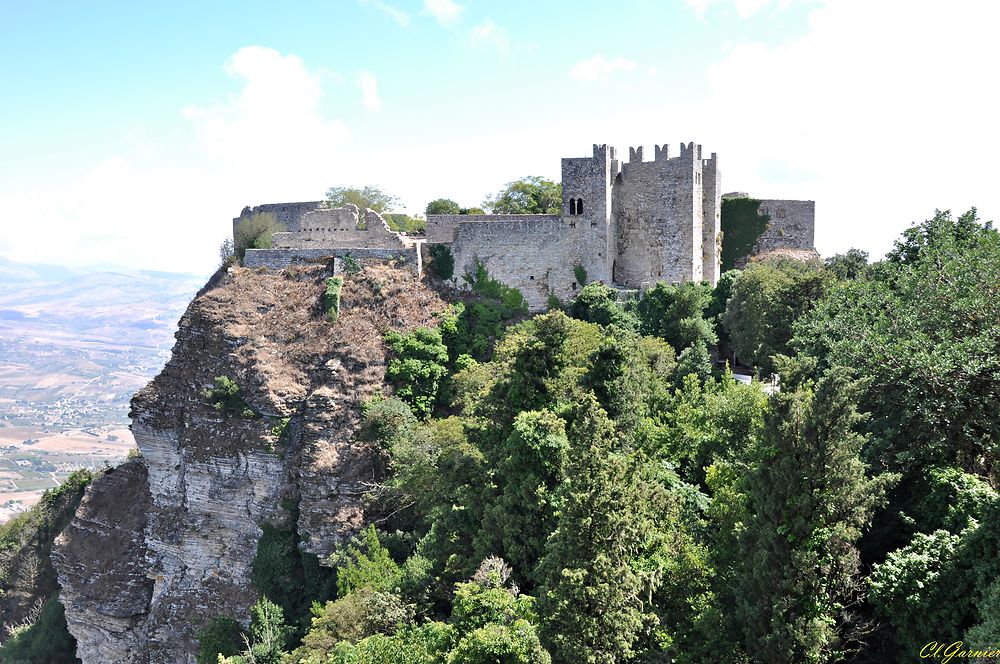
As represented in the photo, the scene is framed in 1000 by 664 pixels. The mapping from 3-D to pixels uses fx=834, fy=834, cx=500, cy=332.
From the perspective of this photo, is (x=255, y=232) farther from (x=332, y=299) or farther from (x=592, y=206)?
(x=592, y=206)

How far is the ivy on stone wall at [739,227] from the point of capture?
48.4 meters

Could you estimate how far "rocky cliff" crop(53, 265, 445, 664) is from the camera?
129 ft

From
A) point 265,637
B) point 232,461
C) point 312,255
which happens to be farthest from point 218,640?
point 312,255

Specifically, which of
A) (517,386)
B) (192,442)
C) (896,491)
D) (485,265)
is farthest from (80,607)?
(896,491)

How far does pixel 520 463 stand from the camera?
2384 cm

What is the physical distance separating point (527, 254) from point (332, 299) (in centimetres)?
1056

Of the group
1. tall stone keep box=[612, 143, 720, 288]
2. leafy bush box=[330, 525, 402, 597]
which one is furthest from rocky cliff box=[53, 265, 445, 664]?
tall stone keep box=[612, 143, 720, 288]

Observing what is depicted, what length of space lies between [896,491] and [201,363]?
1379 inches

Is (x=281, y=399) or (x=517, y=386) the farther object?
(x=281, y=399)

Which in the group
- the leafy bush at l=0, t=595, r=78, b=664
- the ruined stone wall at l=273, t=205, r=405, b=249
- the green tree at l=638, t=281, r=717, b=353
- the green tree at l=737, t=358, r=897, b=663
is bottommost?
the leafy bush at l=0, t=595, r=78, b=664

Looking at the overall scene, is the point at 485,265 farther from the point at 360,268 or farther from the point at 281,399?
the point at 281,399

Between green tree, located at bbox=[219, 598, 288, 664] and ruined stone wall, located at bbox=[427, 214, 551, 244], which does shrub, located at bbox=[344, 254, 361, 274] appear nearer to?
ruined stone wall, located at bbox=[427, 214, 551, 244]

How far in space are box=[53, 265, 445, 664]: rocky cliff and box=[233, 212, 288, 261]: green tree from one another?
2953 millimetres
